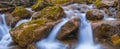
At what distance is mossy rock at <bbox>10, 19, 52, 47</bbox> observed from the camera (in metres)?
9.38

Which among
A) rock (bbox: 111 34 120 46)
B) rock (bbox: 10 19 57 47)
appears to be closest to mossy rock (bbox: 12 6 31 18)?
rock (bbox: 10 19 57 47)

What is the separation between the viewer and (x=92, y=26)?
10.5m

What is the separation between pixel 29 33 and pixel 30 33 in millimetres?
39

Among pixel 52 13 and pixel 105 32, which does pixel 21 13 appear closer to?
pixel 52 13

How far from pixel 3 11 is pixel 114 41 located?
6.83 metres

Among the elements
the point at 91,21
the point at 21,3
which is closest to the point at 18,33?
the point at 91,21

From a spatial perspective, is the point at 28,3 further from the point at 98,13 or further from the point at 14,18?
the point at 98,13

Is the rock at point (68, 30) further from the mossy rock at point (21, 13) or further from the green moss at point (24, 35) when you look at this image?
the mossy rock at point (21, 13)

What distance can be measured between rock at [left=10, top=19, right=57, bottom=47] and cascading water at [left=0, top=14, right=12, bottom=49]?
65cm

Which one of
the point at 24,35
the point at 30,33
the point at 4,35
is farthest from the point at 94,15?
the point at 4,35

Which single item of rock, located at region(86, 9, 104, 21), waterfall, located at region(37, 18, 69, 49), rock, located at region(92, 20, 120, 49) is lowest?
rock, located at region(92, 20, 120, 49)

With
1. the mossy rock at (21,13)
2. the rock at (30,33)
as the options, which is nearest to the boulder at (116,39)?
the rock at (30,33)

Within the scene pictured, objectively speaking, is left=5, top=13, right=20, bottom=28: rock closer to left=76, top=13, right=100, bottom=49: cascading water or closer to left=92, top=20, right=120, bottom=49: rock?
left=76, top=13, right=100, bottom=49: cascading water

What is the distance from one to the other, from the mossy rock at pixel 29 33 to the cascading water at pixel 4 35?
654 mm
